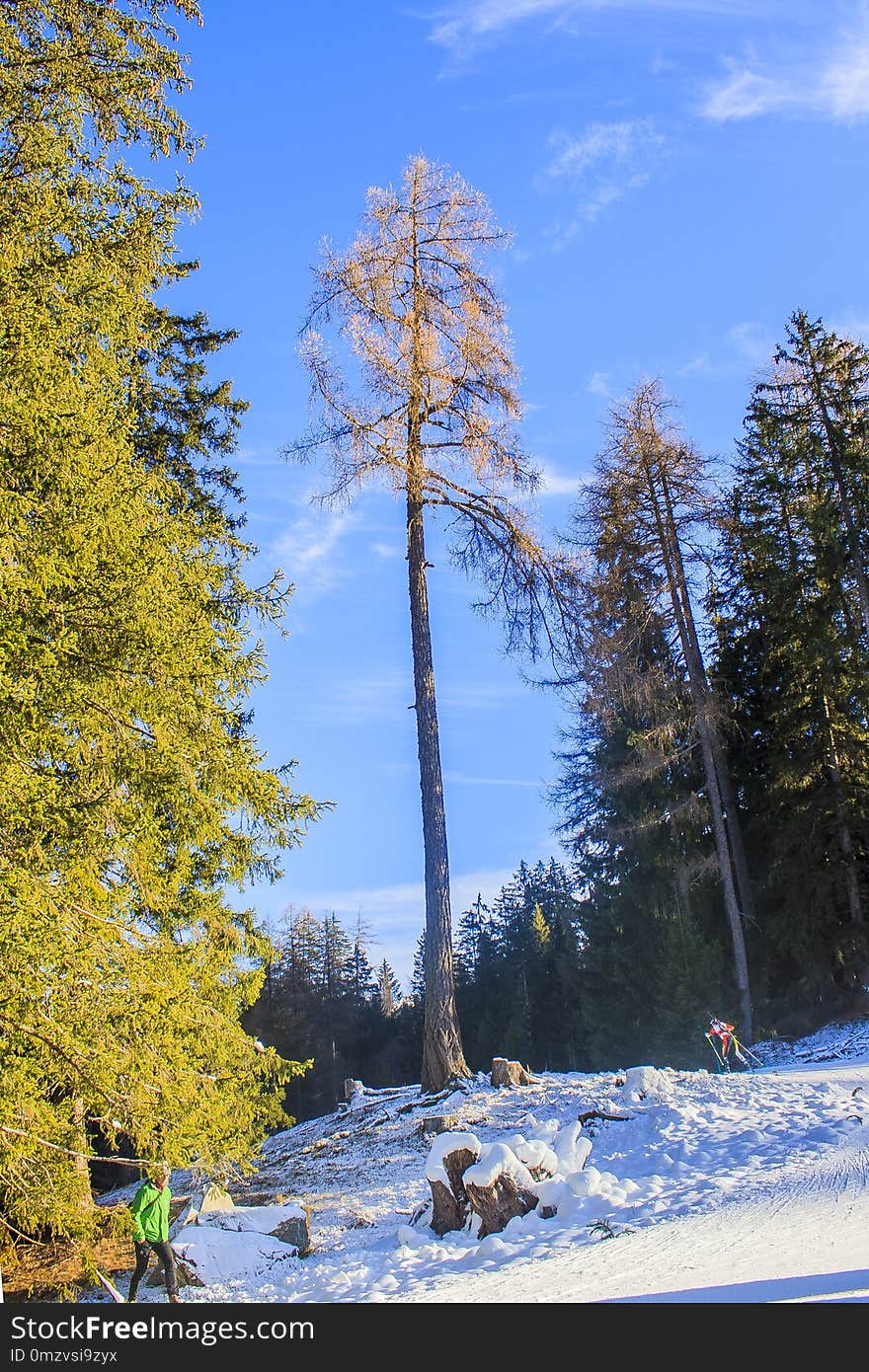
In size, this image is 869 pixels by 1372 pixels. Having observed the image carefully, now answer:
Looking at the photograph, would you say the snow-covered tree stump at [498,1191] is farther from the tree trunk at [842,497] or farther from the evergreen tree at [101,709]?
the tree trunk at [842,497]

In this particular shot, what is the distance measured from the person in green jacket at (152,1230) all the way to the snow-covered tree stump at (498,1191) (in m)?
2.51

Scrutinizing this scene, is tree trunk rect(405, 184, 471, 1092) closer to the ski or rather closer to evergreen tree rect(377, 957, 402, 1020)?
the ski

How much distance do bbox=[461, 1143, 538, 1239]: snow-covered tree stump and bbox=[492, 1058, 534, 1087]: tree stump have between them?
5651 mm

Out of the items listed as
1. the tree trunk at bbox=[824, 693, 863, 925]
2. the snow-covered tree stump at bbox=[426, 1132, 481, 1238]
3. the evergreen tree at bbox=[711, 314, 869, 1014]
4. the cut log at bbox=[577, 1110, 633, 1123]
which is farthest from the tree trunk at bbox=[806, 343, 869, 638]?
the snow-covered tree stump at bbox=[426, 1132, 481, 1238]

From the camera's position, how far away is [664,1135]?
30.7 feet

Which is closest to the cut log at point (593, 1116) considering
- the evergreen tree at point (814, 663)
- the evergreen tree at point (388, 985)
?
the evergreen tree at point (814, 663)

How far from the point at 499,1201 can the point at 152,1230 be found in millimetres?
2885

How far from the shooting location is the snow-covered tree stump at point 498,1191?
24.9ft

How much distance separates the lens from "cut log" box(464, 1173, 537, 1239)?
757 cm

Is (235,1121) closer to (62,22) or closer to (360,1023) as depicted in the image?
(62,22)

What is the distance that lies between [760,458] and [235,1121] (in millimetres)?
21759

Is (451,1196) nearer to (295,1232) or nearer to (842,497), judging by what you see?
(295,1232)

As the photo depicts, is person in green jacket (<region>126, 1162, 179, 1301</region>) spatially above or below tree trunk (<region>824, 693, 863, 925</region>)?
below
